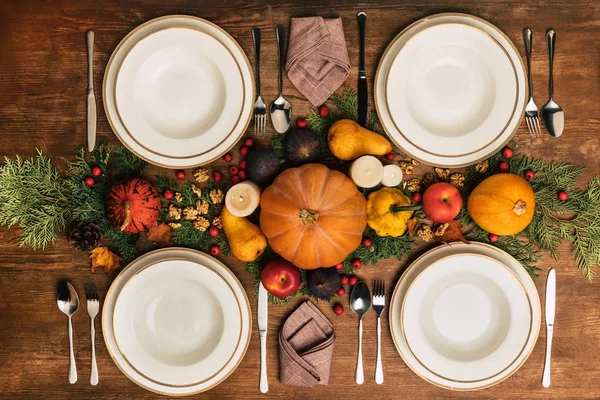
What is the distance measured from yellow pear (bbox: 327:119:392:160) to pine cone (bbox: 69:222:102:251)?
792 mm

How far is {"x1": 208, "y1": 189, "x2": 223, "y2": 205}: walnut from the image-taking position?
139 cm

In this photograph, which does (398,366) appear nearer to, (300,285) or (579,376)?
(300,285)

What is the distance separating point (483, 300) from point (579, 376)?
0.42 meters

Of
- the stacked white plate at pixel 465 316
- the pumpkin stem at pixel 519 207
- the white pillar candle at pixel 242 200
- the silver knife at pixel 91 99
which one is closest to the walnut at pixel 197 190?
the white pillar candle at pixel 242 200

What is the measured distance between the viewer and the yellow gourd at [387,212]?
51.1 inches

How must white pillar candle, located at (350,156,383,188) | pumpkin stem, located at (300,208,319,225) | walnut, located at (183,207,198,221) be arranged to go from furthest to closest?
walnut, located at (183,207,198,221) → white pillar candle, located at (350,156,383,188) → pumpkin stem, located at (300,208,319,225)

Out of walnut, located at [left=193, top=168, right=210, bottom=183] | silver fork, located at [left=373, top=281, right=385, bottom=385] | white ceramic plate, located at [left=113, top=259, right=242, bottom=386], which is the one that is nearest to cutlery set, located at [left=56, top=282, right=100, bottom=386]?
white ceramic plate, located at [left=113, top=259, right=242, bottom=386]

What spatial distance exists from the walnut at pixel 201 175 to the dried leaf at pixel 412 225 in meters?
0.65

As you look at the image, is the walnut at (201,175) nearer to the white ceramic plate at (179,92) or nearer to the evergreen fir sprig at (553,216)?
the white ceramic plate at (179,92)

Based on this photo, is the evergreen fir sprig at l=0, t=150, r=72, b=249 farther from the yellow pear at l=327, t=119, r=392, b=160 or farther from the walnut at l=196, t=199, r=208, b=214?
the yellow pear at l=327, t=119, r=392, b=160

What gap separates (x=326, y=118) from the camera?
54.7 inches

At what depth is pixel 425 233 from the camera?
1.38 meters

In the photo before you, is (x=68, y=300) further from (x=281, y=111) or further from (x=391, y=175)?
(x=391, y=175)

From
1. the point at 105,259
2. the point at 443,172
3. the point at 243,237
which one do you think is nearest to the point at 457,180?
the point at 443,172
